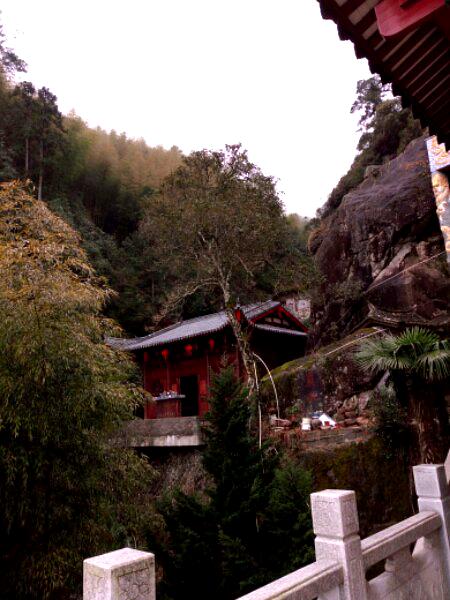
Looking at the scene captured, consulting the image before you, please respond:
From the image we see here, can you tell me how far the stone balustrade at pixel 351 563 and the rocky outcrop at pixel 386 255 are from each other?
27.1 ft

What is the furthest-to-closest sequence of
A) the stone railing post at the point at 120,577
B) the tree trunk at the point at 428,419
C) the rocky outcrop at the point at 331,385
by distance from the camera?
the rocky outcrop at the point at 331,385 → the tree trunk at the point at 428,419 → the stone railing post at the point at 120,577

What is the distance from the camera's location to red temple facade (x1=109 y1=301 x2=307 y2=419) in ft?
49.9

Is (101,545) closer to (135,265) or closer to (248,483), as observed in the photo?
(248,483)

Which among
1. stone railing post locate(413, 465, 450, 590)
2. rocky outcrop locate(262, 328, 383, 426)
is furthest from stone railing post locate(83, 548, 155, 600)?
rocky outcrop locate(262, 328, 383, 426)

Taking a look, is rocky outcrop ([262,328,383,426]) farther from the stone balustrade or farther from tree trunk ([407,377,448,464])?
the stone balustrade

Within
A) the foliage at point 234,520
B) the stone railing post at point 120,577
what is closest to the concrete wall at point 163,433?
the foliage at point 234,520

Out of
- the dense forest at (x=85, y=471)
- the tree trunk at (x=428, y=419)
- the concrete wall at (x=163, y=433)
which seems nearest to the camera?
the dense forest at (x=85, y=471)

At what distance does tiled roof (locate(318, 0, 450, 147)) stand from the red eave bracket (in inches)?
1.1

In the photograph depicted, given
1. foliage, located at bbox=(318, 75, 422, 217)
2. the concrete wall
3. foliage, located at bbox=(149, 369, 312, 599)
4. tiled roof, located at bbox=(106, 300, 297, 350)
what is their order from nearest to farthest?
foliage, located at bbox=(149, 369, 312, 599), the concrete wall, tiled roof, located at bbox=(106, 300, 297, 350), foliage, located at bbox=(318, 75, 422, 217)

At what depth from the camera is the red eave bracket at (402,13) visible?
160cm

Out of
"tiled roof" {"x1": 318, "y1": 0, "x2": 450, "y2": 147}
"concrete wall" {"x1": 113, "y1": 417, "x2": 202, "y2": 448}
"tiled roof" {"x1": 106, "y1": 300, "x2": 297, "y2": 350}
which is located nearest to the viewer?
"tiled roof" {"x1": 318, "y1": 0, "x2": 450, "y2": 147}

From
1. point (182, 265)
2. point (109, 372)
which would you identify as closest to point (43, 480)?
point (109, 372)

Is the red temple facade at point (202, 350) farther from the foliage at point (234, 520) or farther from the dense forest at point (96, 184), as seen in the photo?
the foliage at point (234, 520)

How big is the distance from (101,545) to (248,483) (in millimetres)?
2296
